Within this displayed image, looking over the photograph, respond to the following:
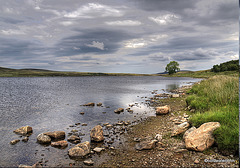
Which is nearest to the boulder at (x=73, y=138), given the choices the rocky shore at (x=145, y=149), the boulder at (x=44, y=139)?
the rocky shore at (x=145, y=149)

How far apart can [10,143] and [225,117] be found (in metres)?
16.2

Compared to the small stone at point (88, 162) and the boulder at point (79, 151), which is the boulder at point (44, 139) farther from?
the small stone at point (88, 162)

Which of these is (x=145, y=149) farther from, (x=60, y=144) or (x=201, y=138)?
(x=60, y=144)

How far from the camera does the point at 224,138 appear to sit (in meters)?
8.77

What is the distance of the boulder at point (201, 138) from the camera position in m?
9.17

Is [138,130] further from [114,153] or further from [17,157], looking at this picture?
[17,157]

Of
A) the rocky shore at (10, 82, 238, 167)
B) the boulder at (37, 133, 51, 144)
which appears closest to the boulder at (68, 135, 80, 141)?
the rocky shore at (10, 82, 238, 167)

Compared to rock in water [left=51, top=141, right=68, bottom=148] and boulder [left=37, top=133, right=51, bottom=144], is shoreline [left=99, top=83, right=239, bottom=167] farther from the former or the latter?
boulder [left=37, top=133, right=51, bottom=144]

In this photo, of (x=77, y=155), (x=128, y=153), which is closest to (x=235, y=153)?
(x=128, y=153)

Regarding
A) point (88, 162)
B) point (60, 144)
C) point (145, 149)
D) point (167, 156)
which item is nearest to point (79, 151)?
point (88, 162)

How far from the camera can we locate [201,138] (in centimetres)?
941

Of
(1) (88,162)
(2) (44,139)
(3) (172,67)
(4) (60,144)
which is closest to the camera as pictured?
(1) (88,162)

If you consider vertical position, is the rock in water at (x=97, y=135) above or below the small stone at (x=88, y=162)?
above

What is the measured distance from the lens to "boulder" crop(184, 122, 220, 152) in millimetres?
9172
